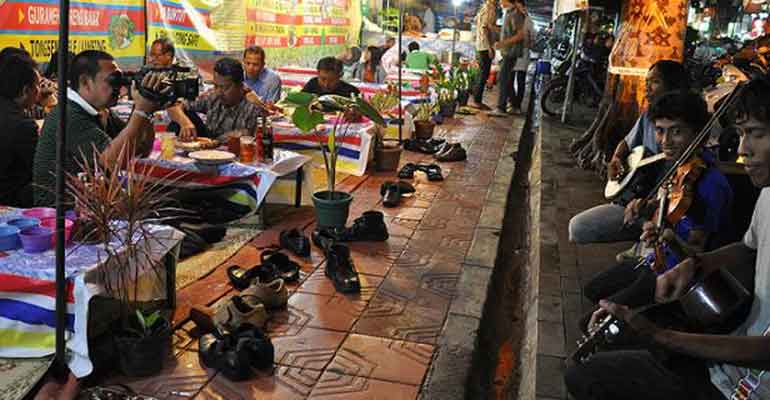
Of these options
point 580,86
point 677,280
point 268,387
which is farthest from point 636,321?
point 580,86

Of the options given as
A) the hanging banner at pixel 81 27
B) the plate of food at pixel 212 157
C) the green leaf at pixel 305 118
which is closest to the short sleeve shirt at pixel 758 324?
the green leaf at pixel 305 118

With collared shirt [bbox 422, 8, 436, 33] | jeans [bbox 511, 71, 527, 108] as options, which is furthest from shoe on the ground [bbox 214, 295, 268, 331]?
collared shirt [bbox 422, 8, 436, 33]

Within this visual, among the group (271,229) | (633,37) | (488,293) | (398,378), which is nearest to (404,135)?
(633,37)

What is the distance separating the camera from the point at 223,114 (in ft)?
20.3

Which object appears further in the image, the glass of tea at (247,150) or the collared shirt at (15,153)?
the glass of tea at (247,150)

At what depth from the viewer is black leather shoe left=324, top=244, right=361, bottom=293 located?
4.44 metres

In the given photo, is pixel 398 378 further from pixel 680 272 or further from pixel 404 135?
pixel 404 135

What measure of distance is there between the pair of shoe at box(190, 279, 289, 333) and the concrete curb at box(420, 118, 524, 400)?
3.39ft

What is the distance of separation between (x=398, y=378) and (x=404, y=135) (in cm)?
612

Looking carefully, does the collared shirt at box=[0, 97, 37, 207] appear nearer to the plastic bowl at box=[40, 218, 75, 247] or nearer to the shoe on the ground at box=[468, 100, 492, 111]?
the plastic bowl at box=[40, 218, 75, 247]

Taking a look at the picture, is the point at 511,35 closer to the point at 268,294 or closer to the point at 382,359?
the point at 268,294

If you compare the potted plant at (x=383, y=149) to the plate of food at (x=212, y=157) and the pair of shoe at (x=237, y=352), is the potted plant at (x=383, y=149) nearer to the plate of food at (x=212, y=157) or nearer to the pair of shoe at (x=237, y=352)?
the plate of food at (x=212, y=157)

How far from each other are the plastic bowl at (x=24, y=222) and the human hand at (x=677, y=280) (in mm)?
3052

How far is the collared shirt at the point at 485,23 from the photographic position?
1265cm
